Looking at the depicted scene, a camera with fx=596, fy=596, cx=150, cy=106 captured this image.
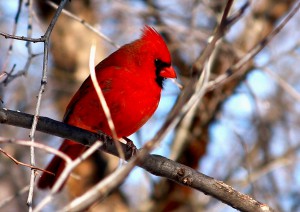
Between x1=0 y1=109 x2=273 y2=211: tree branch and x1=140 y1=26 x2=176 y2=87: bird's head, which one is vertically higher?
x1=140 y1=26 x2=176 y2=87: bird's head

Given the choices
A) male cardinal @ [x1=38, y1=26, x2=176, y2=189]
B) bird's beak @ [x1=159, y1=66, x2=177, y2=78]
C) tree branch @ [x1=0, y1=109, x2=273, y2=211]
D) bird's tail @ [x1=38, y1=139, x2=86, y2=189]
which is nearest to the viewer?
tree branch @ [x1=0, y1=109, x2=273, y2=211]

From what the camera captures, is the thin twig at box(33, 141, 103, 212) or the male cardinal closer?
the thin twig at box(33, 141, 103, 212)

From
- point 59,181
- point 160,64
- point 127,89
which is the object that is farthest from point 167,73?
point 59,181

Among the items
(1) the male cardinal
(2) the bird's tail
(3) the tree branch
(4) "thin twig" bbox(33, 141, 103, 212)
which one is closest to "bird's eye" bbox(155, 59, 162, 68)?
(1) the male cardinal

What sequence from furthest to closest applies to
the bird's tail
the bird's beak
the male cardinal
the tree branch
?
the bird's tail, the bird's beak, the male cardinal, the tree branch

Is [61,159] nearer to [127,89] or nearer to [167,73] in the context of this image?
[127,89]

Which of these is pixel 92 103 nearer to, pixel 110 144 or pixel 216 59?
pixel 110 144

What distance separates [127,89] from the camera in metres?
3.27

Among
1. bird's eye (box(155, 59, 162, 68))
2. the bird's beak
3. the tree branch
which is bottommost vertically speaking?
the tree branch

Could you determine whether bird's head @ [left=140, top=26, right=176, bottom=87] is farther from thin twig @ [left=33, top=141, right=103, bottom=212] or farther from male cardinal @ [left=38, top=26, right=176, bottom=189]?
thin twig @ [left=33, top=141, right=103, bottom=212]

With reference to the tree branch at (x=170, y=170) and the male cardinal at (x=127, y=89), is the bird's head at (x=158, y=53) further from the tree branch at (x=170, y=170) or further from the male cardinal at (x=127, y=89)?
the tree branch at (x=170, y=170)

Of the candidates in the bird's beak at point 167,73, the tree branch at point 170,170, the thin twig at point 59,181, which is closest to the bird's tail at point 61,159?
the bird's beak at point 167,73

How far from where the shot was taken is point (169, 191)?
4707mm

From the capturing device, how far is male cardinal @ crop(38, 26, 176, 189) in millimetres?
3229
